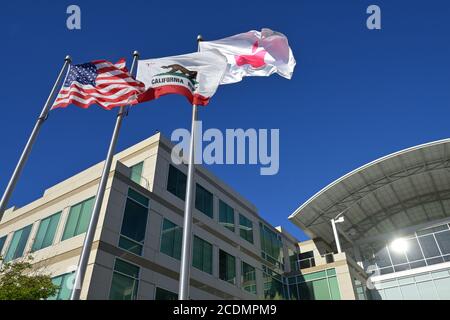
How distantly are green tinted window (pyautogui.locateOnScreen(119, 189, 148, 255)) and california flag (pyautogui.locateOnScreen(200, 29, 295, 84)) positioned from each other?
8684 millimetres

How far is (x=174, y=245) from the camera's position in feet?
62.8

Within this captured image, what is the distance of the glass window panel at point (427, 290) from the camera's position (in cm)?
2838

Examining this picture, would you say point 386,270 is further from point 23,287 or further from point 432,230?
point 23,287

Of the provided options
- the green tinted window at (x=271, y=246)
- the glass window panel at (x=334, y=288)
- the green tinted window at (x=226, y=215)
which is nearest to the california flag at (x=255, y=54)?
the green tinted window at (x=226, y=215)

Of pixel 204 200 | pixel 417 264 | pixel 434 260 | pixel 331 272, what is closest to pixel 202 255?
pixel 204 200

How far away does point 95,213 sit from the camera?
9.85 meters

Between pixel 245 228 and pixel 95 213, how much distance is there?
1830cm

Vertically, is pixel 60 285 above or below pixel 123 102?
below
